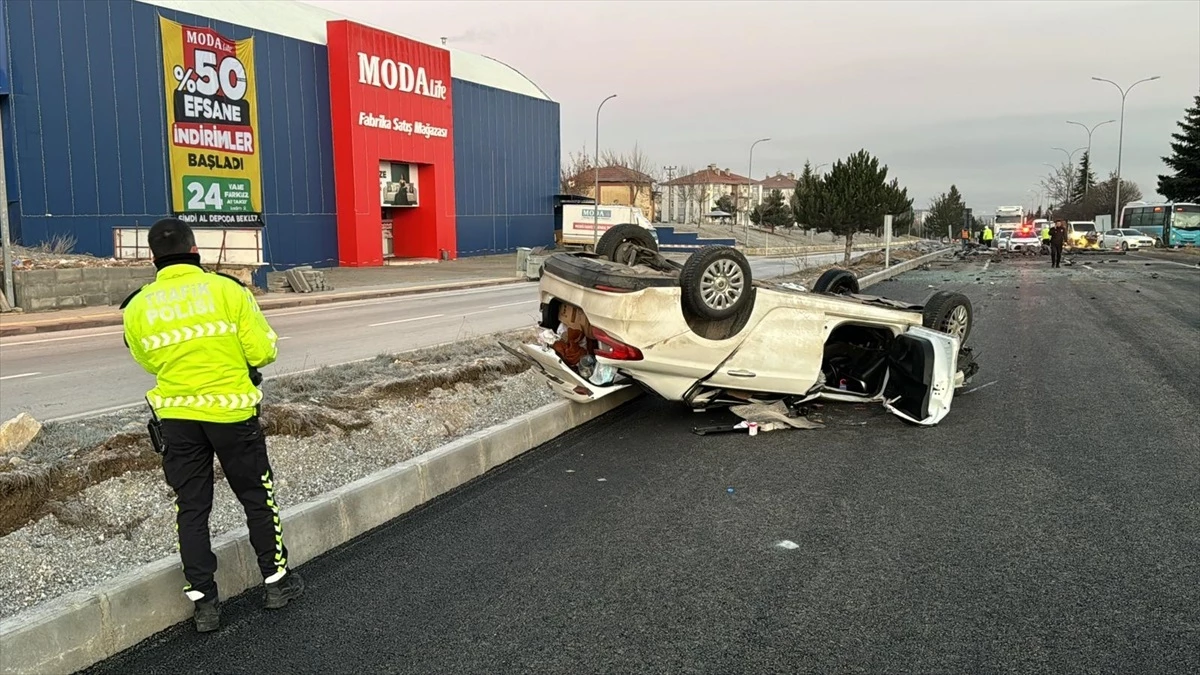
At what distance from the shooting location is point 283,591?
382 cm

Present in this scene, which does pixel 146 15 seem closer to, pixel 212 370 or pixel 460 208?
pixel 460 208

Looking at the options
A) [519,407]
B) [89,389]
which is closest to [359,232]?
[89,389]

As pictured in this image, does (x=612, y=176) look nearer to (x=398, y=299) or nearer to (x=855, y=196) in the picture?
(x=855, y=196)

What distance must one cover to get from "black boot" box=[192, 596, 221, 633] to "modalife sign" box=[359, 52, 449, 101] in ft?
112

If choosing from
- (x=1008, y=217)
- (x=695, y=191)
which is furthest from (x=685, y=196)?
(x=1008, y=217)

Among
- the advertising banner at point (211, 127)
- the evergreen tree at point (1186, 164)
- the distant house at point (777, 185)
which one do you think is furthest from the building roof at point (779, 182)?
the advertising banner at point (211, 127)

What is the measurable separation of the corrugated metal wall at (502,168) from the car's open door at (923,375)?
3701cm

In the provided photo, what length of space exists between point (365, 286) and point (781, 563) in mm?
23865

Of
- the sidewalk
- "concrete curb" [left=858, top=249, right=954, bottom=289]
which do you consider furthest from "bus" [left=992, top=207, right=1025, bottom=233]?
the sidewalk

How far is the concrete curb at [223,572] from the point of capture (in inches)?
126

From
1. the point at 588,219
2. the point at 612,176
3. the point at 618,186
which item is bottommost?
the point at 588,219

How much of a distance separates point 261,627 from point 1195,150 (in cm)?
7040

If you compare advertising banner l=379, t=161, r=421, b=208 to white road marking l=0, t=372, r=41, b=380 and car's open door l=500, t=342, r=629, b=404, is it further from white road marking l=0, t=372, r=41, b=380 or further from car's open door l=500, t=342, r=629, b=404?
car's open door l=500, t=342, r=629, b=404

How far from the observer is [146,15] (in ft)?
89.6
